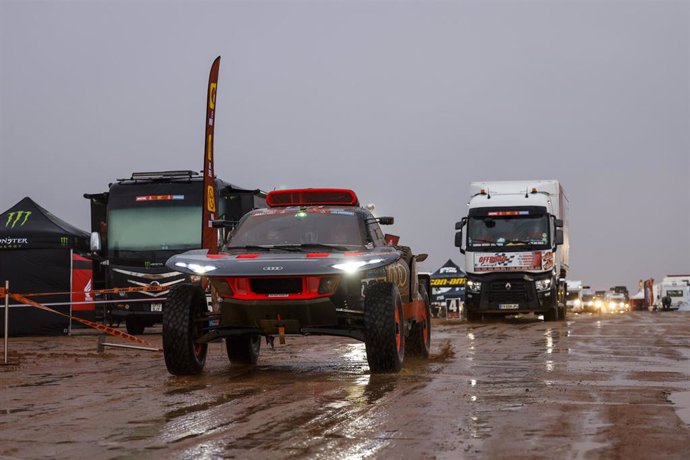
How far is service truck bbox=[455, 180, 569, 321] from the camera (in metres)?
29.1

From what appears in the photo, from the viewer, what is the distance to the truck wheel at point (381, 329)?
427 inches

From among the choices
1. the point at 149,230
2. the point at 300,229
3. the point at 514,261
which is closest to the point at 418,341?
the point at 300,229

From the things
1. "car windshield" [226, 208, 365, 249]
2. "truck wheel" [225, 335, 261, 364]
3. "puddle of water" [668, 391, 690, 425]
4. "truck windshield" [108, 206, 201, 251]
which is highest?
"truck windshield" [108, 206, 201, 251]

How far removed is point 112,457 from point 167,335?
521cm

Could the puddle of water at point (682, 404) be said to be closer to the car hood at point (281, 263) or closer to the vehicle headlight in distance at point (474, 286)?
the car hood at point (281, 263)

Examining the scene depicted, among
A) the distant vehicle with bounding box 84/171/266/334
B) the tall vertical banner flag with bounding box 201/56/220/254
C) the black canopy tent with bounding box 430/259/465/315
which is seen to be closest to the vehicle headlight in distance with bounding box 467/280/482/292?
the distant vehicle with bounding box 84/171/266/334

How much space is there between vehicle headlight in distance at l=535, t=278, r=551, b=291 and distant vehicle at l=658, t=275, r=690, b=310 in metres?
50.6

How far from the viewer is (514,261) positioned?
29.2 metres

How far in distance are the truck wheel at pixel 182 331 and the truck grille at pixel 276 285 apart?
2.59 feet

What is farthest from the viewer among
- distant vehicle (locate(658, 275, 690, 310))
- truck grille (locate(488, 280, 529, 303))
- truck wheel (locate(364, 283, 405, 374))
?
distant vehicle (locate(658, 275, 690, 310))

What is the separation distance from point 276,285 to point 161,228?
1300 cm

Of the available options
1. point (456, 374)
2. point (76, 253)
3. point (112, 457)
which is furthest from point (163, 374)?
point (76, 253)

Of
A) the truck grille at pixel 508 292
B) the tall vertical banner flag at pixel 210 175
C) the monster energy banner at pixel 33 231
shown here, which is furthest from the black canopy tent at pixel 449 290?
the tall vertical banner flag at pixel 210 175

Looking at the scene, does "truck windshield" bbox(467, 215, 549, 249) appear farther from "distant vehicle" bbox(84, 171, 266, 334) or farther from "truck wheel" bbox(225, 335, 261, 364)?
"truck wheel" bbox(225, 335, 261, 364)
